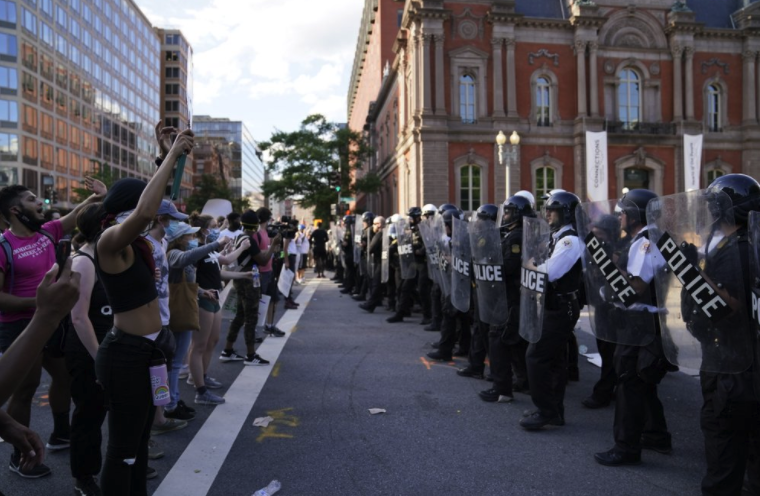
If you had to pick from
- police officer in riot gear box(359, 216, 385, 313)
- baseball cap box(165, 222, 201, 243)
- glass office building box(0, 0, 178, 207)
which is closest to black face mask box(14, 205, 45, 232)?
baseball cap box(165, 222, 201, 243)

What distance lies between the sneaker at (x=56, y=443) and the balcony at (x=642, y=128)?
3824 cm

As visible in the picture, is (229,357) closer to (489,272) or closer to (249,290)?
(249,290)

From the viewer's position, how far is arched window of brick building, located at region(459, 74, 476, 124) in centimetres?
3647

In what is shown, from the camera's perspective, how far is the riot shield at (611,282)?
4.34 meters

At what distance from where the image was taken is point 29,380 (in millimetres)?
4273

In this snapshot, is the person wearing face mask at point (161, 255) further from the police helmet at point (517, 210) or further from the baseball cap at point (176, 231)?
the police helmet at point (517, 210)

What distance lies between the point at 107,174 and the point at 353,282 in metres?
40.7

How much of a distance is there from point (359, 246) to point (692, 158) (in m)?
28.6

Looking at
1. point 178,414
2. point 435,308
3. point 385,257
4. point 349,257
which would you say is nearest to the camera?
point 178,414

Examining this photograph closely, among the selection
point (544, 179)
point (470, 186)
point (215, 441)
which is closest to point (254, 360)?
point (215, 441)

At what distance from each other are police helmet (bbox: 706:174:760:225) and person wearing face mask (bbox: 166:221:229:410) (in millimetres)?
3898

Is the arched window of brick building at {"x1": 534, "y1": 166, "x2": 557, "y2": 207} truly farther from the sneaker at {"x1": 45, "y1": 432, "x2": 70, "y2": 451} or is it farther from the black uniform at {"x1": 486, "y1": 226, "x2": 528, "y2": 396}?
the sneaker at {"x1": 45, "y1": 432, "x2": 70, "y2": 451}

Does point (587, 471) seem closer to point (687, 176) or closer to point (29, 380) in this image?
point (29, 380)

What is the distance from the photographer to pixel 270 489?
392cm
